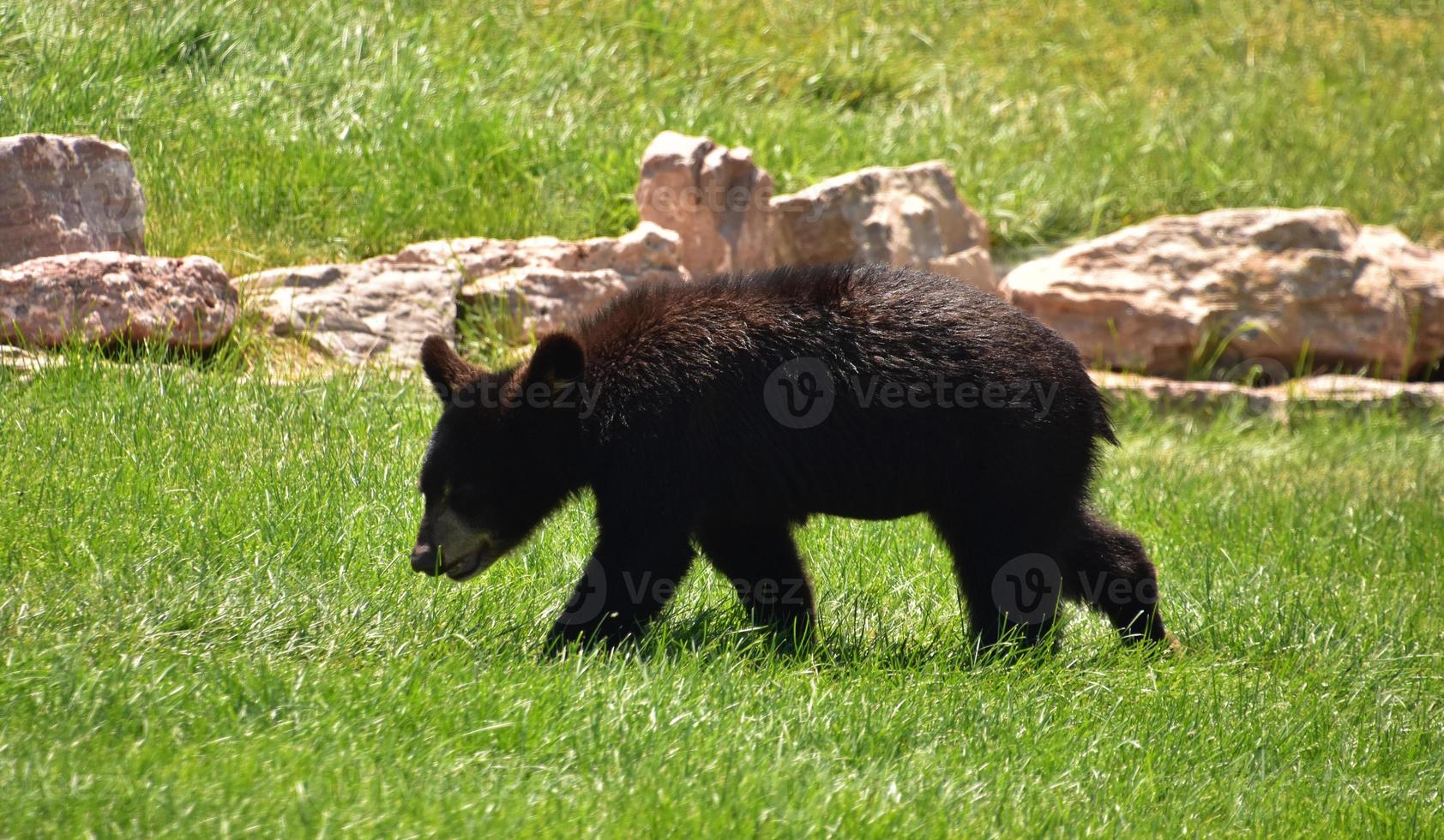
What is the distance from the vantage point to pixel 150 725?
3.48 m

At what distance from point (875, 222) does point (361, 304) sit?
378 centimetres

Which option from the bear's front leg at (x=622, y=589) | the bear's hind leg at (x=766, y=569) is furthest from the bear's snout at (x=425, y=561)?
the bear's hind leg at (x=766, y=569)

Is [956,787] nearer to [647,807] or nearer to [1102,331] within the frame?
[647,807]

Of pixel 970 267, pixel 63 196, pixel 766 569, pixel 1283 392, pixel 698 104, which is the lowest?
pixel 1283 392

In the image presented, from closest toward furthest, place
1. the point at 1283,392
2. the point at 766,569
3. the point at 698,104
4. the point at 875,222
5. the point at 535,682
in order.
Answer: the point at 535,682 < the point at 766,569 < the point at 875,222 < the point at 1283,392 < the point at 698,104

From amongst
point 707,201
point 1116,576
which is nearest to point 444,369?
point 1116,576

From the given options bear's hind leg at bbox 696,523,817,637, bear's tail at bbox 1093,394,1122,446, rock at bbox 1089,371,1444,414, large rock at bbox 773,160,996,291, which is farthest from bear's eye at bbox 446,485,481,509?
rock at bbox 1089,371,1444,414

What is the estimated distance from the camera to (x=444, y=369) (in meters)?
4.86

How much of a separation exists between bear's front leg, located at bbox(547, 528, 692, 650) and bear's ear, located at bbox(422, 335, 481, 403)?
0.85 m

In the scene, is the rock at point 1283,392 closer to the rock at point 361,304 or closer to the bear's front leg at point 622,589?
the rock at point 361,304

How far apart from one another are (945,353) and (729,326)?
744 millimetres

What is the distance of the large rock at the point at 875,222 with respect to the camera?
9984 millimetres

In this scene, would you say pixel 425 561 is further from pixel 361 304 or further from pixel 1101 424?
pixel 361 304

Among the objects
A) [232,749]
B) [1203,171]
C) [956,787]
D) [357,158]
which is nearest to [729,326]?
[956,787]
